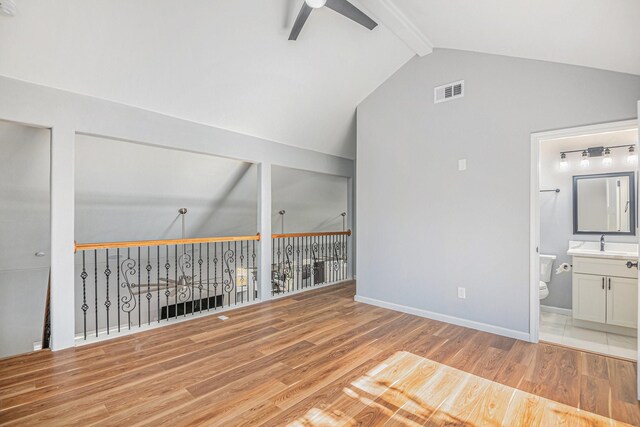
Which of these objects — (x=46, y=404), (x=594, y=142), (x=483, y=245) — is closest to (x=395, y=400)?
(x=483, y=245)

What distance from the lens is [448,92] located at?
12.5ft

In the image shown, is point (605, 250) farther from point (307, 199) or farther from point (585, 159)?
point (307, 199)

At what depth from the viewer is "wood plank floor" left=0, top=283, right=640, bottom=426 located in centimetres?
205

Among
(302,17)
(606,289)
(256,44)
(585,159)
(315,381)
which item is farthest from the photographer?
(585,159)

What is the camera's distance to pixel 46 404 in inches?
84.4

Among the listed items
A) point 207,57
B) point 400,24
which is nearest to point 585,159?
point 400,24

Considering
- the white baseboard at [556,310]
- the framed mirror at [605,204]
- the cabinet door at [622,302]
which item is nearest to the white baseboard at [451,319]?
the cabinet door at [622,302]

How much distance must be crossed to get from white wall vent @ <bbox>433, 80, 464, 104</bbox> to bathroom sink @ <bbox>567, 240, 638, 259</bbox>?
237cm

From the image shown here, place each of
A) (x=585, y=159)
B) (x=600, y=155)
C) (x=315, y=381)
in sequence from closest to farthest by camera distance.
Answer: (x=315, y=381)
(x=600, y=155)
(x=585, y=159)

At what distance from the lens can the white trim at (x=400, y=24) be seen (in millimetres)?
2982

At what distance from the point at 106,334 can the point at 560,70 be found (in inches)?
210

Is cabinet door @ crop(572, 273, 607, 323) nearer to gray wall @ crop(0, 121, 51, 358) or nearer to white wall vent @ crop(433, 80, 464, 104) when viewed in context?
white wall vent @ crop(433, 80, 464, 104)

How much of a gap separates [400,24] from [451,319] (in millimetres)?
3379

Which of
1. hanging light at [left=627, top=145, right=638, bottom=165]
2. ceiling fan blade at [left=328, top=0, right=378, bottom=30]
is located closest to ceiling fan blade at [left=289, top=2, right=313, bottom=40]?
ceiling fan blade at [left=328, top=0, right=378, bottom=30]
